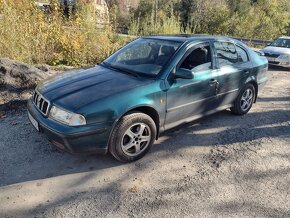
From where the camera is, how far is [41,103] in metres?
3.57

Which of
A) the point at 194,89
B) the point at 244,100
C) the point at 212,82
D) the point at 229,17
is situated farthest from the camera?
the point at 229,17

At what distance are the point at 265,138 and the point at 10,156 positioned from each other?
395 cm

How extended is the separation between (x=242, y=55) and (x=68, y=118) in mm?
3496

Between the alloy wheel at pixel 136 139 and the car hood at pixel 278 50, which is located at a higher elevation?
the car hood at pixel 278 50

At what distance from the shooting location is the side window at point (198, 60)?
407cm

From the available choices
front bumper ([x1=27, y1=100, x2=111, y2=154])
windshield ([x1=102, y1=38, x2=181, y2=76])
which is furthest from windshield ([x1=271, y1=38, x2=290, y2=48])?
front bumper ([x1=27, y1=100, x2=111, y2=154])

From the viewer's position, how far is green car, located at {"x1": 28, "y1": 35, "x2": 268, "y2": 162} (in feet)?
10.7

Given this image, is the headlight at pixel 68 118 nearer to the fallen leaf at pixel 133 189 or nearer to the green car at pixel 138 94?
the green car at pixel 138 94

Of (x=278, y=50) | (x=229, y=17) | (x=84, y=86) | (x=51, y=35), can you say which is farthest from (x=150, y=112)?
(x=229, y=17)

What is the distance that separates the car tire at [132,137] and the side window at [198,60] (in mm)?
1036

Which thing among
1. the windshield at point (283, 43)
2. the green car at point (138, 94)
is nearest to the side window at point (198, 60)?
the green car at point (138, 94)

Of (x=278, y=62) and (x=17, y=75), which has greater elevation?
(x=17, y=75)

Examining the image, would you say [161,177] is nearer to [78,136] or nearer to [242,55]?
[78,136]

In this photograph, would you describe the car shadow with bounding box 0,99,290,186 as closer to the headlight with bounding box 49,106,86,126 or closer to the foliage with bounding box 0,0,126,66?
the headlight with bounding box 49,106,86,126
